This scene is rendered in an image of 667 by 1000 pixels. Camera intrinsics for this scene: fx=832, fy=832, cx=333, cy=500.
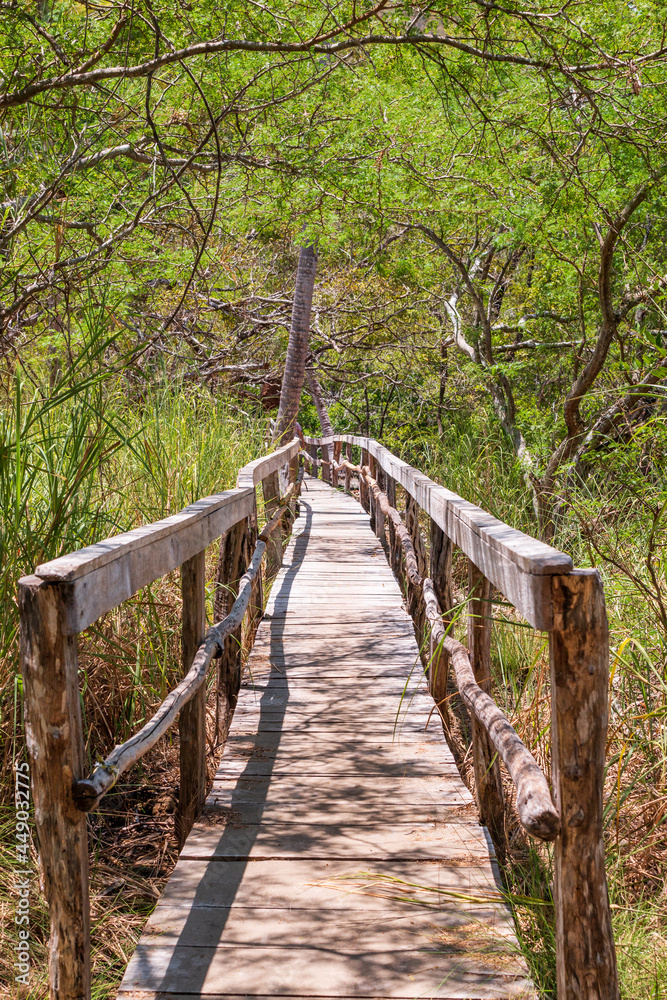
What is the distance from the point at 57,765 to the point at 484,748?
63.6 inches

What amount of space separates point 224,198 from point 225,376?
21.1 ft

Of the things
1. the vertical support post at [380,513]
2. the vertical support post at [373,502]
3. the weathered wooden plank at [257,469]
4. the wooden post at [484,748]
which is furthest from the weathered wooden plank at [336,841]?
the vertical support post at [373,502]

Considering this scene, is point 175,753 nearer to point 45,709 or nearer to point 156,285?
point 45,709

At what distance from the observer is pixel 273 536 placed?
22.5 feet

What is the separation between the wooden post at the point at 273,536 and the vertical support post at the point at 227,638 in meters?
2.41

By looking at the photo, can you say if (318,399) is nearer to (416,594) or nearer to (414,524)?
(414,524)

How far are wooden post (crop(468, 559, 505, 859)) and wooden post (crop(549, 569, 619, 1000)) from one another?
1.10 meters

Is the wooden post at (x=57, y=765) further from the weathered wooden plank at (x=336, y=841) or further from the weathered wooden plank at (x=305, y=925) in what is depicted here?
the weathered wooden plank at (x=336, y=841)

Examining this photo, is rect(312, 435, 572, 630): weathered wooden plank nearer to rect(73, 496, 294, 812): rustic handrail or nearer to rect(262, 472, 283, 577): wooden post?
rect(73, 496, 294, 812): rustic handrail

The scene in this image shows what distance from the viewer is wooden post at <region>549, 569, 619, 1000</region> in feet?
5.41

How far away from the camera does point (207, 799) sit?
3033 millimetres

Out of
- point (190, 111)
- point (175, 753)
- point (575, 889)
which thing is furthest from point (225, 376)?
point (575, 889)

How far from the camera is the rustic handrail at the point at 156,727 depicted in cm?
176

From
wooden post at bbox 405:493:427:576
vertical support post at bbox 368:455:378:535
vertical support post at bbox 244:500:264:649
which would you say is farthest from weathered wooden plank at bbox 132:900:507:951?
vertical support post at bbox 368:455:378:535
